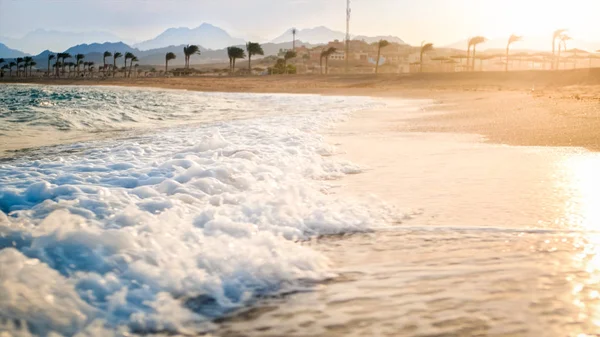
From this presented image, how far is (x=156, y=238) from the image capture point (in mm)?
2975

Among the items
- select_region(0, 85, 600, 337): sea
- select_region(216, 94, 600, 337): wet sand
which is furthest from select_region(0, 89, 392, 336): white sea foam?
select_region(216, 94, 600, 337): wet sand

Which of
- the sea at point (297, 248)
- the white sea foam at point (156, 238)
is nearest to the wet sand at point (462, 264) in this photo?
the sea at point (297, 248)

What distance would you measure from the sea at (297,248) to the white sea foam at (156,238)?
0.01 meters

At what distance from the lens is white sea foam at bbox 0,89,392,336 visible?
7.29ft

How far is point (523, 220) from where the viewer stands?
363 centimetres

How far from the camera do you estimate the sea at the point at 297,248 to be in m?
2.17

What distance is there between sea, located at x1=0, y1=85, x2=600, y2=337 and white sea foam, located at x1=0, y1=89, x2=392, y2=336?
1cm

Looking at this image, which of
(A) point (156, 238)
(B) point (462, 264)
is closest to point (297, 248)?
(A) point (156, 238)

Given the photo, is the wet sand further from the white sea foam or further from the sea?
the white sea foam

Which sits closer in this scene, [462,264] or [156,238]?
[462,264]

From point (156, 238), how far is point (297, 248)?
89 centimetres

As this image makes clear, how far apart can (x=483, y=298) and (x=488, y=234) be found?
1.08 m

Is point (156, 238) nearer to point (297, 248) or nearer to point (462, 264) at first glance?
point (297, 248)

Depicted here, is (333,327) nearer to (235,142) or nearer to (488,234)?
(488,234)
